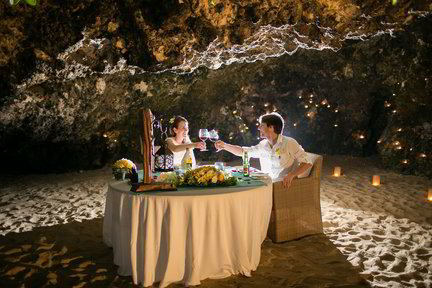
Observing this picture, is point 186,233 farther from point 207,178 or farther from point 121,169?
point 121,169

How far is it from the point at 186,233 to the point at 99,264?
4.44 feet

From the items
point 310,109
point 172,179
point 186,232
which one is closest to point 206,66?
point 310,109

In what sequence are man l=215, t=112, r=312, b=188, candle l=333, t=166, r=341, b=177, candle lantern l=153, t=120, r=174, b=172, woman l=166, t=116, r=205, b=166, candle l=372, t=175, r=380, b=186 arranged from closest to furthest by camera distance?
candle lantern l=153, t=120, r=174, b=172, man l=215, t=112, r=312, b=188, woman l=166, t=116, r=205, b=166, candle l=372, t=175, r=380, b=186, candle l=333, t=166, r=341, b=177

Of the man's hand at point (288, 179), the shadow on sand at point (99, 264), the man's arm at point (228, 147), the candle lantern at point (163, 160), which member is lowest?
the shadow on sand at point (99, 264)

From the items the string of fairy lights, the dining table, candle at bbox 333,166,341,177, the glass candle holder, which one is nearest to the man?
the dining table

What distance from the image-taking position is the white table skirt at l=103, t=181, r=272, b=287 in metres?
3.15

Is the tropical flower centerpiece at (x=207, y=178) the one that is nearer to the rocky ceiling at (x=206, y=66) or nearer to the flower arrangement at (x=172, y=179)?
the flower arrangement at (x=172, y=179)

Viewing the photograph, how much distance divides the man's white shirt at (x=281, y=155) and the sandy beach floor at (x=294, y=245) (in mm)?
925

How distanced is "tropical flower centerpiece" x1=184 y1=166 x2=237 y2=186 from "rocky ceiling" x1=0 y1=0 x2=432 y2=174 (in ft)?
12.4

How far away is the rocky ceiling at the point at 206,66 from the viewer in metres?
6.73

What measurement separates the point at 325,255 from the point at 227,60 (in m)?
6.37

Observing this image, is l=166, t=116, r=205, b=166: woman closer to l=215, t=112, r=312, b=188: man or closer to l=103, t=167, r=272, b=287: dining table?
l=215, t=112, r=312, b=188: man

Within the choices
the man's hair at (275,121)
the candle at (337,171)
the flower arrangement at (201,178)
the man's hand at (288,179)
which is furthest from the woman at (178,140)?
the candle at (337,171)

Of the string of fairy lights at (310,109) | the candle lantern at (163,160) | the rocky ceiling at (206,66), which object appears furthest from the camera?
the string of fairy lights at (310,109)
